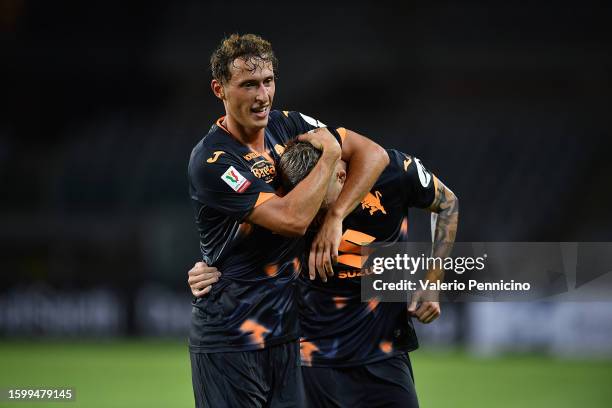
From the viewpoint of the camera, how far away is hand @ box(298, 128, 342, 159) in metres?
4.02

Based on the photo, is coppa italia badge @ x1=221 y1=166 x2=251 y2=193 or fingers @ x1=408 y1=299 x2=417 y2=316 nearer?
coppa italia badge @ x1=221 y1=166 x2=251 y2=193

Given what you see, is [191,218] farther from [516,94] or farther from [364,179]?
[364,179]

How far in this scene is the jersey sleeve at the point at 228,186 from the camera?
3871mm

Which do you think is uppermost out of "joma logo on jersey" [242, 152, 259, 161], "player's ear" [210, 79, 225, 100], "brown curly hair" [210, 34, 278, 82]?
"brown curly hair" [210, 34, 278, 82]

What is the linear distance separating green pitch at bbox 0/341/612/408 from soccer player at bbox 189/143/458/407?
4.14 meters

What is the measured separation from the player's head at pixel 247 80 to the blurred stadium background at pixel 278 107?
5394mm

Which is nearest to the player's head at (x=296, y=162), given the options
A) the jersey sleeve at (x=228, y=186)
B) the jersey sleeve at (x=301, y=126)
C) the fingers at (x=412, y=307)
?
the jersey sleeve at (x=228, y=186)

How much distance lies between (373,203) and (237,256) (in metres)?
1.04

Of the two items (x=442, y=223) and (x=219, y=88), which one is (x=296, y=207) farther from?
(x=442, y=223)

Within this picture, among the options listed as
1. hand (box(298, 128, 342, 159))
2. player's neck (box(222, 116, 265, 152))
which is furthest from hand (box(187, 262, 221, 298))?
hand (box(298, 128, 342, 159))

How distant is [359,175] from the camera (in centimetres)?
435

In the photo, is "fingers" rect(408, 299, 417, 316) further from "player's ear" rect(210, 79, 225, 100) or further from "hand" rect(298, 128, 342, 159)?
"player's ear" rect(210, 79, 225, 100)

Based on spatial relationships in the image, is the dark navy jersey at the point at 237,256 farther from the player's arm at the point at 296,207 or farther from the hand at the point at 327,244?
the hand at the point at 327,244

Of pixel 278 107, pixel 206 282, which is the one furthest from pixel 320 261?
pixel 278 107
